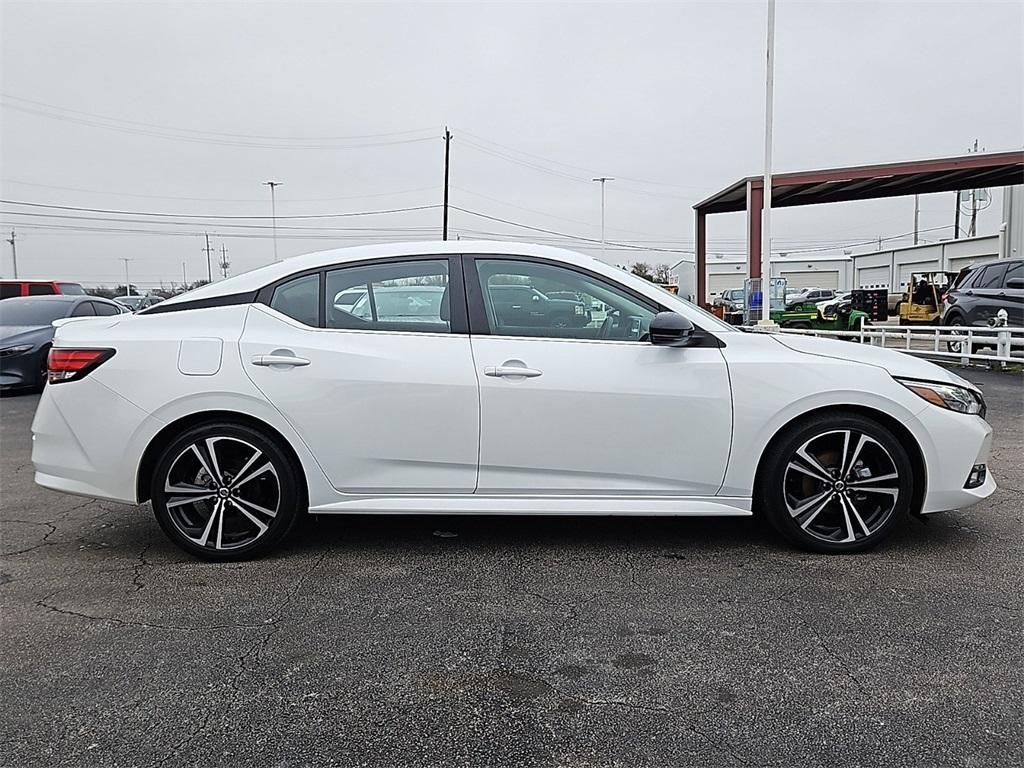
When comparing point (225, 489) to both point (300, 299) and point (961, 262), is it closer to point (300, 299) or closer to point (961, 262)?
point (300, 299)

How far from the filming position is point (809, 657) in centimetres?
286

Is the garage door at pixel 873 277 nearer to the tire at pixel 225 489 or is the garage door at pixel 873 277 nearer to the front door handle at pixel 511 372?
the front door handle at pixel 511 372

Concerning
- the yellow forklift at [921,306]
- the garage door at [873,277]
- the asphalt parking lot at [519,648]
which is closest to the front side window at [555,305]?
the asphalt parking lot at [519,648]

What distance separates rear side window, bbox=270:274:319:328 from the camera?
13.1 ft

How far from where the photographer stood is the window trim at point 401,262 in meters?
3.94

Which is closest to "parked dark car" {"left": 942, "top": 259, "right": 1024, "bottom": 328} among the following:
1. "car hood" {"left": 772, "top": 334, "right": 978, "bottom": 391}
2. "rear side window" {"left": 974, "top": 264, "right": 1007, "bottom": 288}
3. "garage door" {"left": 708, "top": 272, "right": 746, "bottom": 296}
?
"rear side window" {"left": 974, "top": 264, "right": 1007, "bottom": 288}

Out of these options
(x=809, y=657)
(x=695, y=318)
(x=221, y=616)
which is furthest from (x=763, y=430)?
(x=221, y=616)

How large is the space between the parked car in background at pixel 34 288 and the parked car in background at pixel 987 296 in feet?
60.7

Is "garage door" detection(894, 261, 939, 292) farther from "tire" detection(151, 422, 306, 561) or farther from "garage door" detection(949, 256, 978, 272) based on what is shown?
"tire" detection(151, 422, 306, 561)

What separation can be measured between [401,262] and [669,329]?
144 centimetres

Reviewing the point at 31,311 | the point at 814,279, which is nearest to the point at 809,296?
the point at 814,279

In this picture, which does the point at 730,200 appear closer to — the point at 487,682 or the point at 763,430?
the point at 763,430

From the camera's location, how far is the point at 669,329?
3754 mm

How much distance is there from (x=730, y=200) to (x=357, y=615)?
2038cm
